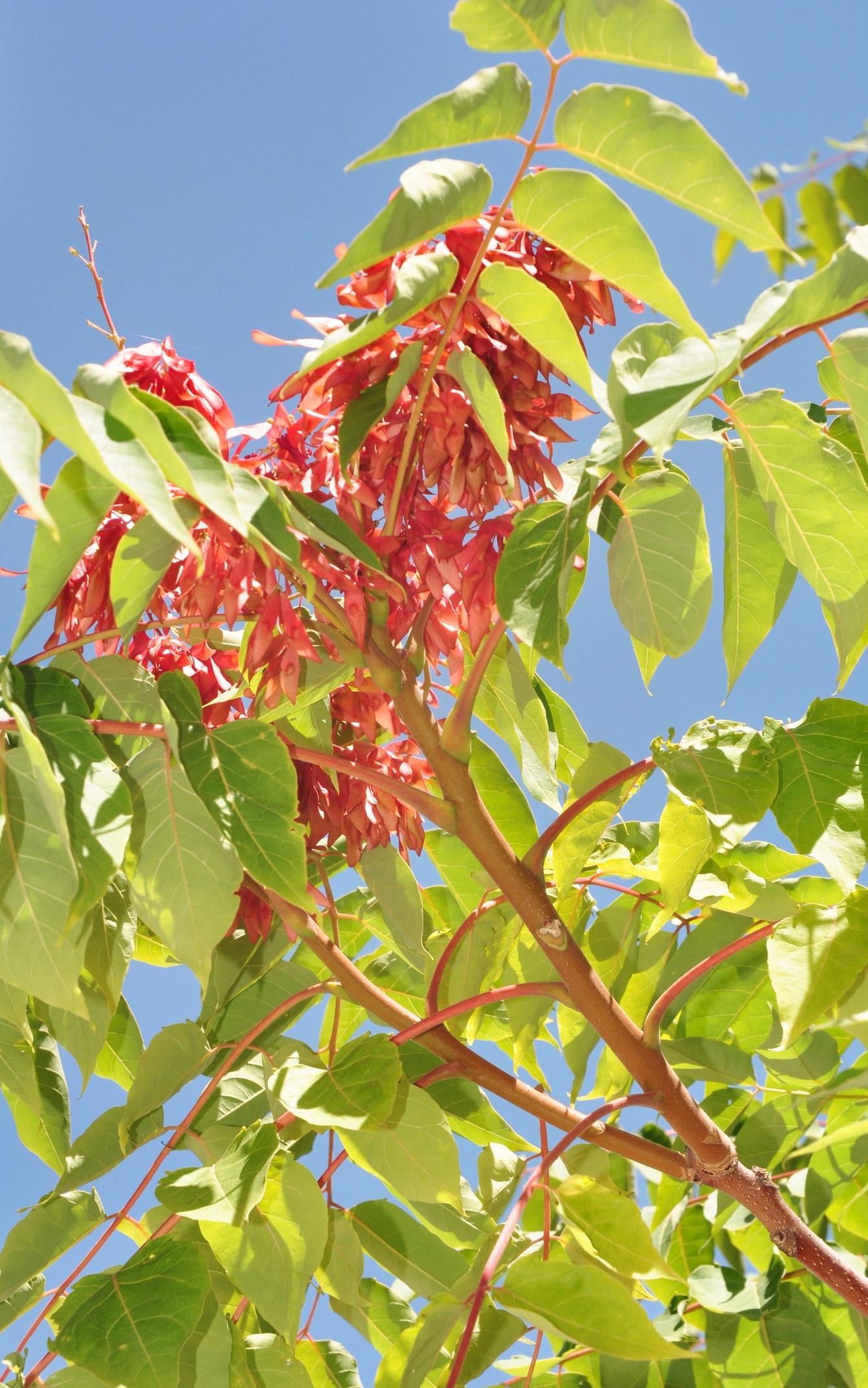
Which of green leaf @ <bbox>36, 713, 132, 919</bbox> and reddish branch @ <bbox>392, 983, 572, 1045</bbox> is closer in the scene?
green leaf @ <bbox>36, 713, 132, 919</bbox>

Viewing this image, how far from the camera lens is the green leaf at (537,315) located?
0.59 m

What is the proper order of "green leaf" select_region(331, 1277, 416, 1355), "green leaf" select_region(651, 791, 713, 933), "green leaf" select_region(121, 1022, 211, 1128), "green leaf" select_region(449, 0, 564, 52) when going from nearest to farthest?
"green leaf" select_region(449, 0, 564, 52) < "green leaf" select_region(651, 791, 713, 933) < "green leaf" select_region(121, 1022, 211, 1128) < "green leaf" select_region(331, 1277, 416, 1355)

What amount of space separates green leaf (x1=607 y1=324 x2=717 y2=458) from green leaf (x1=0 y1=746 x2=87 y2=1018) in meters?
0.39

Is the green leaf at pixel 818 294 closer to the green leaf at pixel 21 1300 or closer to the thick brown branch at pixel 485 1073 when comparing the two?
the thick brown branch at pixel 485 1073

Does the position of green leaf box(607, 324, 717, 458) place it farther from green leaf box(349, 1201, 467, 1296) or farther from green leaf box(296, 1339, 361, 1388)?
green leaf box(296, 1339, 361, 1388)

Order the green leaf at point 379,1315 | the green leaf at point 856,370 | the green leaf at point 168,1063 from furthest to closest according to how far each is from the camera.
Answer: the green leaf at point 379,1315 < the green leaf at point 168,1063 < the green leaf at point 856,370

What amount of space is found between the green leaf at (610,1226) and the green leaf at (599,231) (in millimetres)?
542

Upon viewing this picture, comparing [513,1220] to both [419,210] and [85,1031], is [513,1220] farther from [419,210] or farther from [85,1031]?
[419,210]

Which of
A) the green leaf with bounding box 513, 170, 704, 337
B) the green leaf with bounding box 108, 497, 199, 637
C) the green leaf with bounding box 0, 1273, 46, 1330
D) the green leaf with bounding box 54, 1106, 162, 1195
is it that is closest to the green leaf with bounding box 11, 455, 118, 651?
the green leaf with bounding box 108, 497, 199, 637

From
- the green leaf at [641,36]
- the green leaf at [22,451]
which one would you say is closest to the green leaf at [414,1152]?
the green leaf at [22,451]

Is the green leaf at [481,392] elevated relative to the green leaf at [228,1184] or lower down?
elevated

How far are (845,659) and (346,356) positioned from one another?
34cm

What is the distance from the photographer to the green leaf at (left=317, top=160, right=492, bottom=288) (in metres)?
0.50

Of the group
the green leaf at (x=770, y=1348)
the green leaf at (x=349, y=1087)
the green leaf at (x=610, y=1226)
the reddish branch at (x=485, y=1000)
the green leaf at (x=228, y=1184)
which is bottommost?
the green leaf at (x=770, y=1348)
